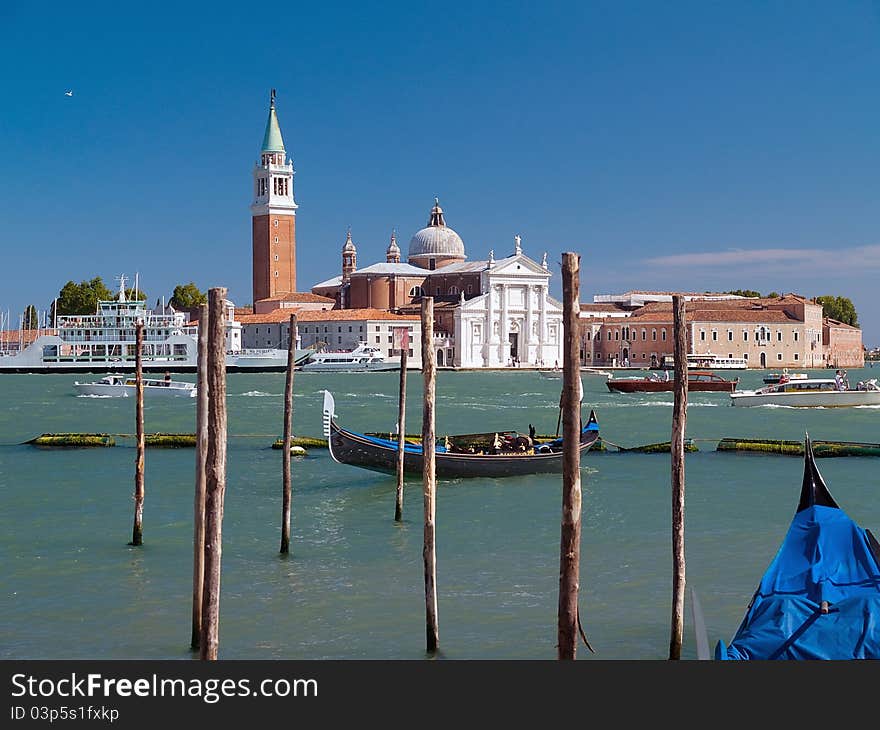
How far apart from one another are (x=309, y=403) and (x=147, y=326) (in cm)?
1934

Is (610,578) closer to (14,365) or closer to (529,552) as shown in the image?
(529,552)

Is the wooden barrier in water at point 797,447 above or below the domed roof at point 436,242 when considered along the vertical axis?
below

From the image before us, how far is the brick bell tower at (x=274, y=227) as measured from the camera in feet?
161

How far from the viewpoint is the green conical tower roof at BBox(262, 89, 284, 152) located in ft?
164

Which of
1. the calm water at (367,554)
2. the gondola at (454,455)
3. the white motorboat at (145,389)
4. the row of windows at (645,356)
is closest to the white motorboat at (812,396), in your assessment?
the calm water at (367,554)

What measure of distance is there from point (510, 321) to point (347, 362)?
6726mm

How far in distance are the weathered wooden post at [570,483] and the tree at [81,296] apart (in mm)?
44152

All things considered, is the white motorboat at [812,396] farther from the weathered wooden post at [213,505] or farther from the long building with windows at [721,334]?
the long building with windows at [721,334]

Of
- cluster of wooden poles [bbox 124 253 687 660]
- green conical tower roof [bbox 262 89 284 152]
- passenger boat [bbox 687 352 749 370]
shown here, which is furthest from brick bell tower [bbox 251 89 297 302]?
cluster of wooden poles [bbox 124 253 687 660]

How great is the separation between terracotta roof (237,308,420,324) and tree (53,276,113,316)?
218 inches

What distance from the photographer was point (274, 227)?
48938mm
